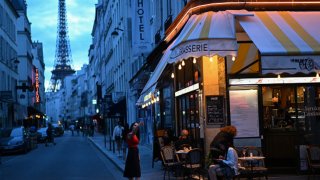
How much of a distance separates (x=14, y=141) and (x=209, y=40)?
24666 millimetres

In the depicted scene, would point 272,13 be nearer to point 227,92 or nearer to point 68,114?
point 227,92

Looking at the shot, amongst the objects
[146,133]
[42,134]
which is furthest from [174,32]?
[42,134]

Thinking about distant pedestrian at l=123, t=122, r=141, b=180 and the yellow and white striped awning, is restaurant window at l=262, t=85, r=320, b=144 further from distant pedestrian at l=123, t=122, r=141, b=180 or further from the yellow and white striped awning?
distant pedestrian at l=123, t=122, r=141, b=180

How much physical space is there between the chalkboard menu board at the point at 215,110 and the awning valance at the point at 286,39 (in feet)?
8.07

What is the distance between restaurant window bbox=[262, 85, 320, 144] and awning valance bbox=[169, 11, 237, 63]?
8.82 ft

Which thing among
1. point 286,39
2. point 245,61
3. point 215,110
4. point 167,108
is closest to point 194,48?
point 286,39

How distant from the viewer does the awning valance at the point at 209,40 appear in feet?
40.6

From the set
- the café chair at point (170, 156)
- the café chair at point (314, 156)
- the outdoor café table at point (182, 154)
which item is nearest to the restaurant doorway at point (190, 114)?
the outdoor café table at point (182, 154)

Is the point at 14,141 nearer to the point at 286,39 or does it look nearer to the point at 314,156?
the point at 314,156

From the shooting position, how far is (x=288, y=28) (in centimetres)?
1323

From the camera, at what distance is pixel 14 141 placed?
3434 centimetres

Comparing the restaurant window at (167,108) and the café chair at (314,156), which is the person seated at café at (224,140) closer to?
the café chair at (314,156)

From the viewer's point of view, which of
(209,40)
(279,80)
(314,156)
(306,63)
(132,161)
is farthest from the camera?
(279,80)

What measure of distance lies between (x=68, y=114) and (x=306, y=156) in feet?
562
